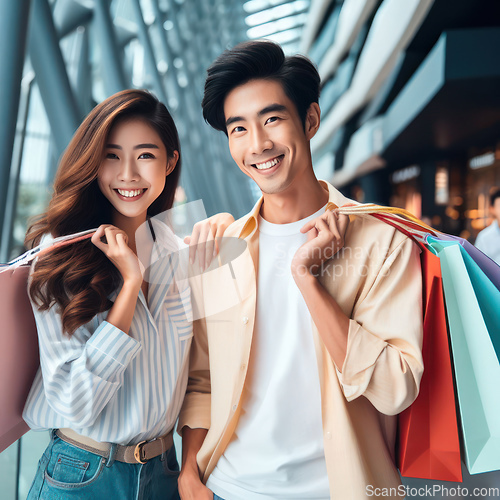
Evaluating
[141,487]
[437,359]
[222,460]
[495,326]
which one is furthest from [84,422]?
[495,326]

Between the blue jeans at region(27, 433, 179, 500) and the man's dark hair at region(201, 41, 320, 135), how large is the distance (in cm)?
113

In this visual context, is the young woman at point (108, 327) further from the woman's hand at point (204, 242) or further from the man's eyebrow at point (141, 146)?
the woman's hand at point (204, 242)

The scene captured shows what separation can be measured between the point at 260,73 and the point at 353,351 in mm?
883

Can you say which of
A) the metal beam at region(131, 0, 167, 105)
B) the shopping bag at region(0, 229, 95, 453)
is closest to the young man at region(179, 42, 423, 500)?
the shopping bag at region(0, 229, 95, 453)

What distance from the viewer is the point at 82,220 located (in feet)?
4.91

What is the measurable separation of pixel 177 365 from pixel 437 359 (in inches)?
30.0

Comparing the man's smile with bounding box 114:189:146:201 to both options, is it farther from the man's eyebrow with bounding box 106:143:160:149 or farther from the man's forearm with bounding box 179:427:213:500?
the man's forearm with bounding box 179:427:213:500

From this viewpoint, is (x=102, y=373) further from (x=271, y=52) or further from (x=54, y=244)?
(x=271, y=52)

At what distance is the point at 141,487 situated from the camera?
1.37 metres

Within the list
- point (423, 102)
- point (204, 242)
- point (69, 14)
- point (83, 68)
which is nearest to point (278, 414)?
point (204, 242)

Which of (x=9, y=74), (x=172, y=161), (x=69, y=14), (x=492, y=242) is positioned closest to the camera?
(x=172, y=161)

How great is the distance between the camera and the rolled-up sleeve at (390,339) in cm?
116

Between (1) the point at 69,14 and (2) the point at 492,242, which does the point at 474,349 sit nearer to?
(2) the point at 492,242

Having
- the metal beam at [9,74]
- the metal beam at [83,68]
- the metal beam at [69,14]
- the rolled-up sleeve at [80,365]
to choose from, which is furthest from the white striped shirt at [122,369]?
the metal beam at [83,68]
